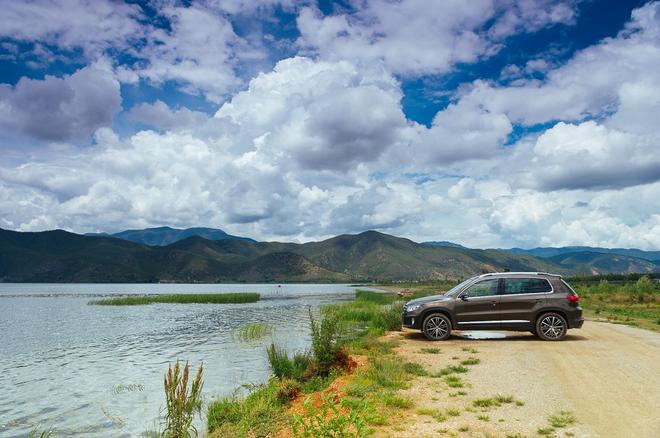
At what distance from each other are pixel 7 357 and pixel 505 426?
79.6 feet

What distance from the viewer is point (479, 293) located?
1675 centimetres

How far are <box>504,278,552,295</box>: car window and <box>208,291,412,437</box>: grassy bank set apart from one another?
4.91 meters

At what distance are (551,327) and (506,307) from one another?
175cm

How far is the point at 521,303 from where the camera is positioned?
16.5m

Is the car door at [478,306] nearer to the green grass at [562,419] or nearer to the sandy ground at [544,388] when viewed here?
the sandy ground at [544,388]

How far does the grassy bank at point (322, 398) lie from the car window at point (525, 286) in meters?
4.91

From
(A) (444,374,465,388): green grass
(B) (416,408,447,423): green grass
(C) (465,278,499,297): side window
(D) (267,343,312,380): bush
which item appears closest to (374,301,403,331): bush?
(C) (465,278,499,297): side window

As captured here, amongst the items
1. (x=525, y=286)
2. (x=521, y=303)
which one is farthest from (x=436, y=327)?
(x=525, y=286)

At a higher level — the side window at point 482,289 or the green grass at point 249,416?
the side window at point 482,289

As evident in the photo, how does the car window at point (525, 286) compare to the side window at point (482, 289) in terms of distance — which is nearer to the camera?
the car window at point (525, 286)

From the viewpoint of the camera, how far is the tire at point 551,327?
16.3 m

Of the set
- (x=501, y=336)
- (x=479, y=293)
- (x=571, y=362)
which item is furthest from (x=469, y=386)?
(x=501, y=336)

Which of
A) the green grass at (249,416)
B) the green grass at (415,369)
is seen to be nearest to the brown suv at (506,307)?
the green grass at (415,369)

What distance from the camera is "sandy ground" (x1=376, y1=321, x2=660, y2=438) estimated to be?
7.40m
